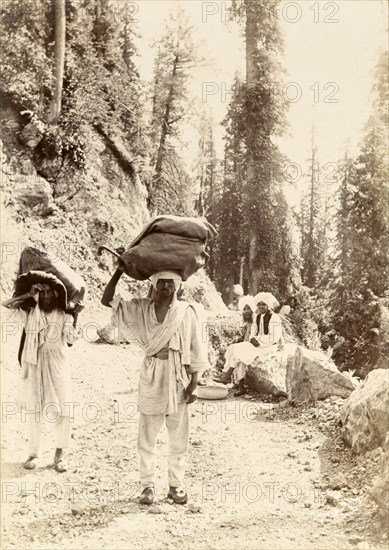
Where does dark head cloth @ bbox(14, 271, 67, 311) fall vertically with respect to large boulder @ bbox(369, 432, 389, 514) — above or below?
above

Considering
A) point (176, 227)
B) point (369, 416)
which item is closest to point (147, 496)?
point (176, 227)

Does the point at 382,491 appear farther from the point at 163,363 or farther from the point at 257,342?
the point at 257,342

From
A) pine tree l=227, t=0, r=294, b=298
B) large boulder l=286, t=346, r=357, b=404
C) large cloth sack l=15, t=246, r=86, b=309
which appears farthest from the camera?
pine tree l=227, t=0, r=294, b=298

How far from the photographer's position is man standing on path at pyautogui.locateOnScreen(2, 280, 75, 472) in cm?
491

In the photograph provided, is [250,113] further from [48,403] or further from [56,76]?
[48,403]

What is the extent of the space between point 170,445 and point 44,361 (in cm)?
135

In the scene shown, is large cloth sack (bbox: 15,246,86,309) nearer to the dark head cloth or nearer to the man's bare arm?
the dark head cloth

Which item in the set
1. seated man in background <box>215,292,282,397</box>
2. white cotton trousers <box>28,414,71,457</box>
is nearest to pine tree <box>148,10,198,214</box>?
seated man in background <box>215,292,282,397</box>

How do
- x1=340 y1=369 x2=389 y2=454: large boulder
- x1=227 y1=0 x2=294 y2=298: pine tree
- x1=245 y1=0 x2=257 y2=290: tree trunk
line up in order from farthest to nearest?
x1=227 y1=0 x2=294 y2=298: pine tree, x1=245 y1=0 x2=257 y2=290: tree trunk, x1=340 y1=369 x2=389 y2=454: large boulder

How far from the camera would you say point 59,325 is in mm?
5016

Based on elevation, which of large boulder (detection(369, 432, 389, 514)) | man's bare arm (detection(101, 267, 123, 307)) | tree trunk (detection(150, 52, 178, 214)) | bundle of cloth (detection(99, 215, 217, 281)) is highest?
tree trunk (detection(150, 52, 178, 214))

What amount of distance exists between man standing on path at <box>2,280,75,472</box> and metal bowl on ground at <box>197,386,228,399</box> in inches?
141

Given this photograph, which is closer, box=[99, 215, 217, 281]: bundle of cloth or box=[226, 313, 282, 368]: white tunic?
box=[99, 215, 217, 281]: bundle of cloth

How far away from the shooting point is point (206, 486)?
16.2 feet
